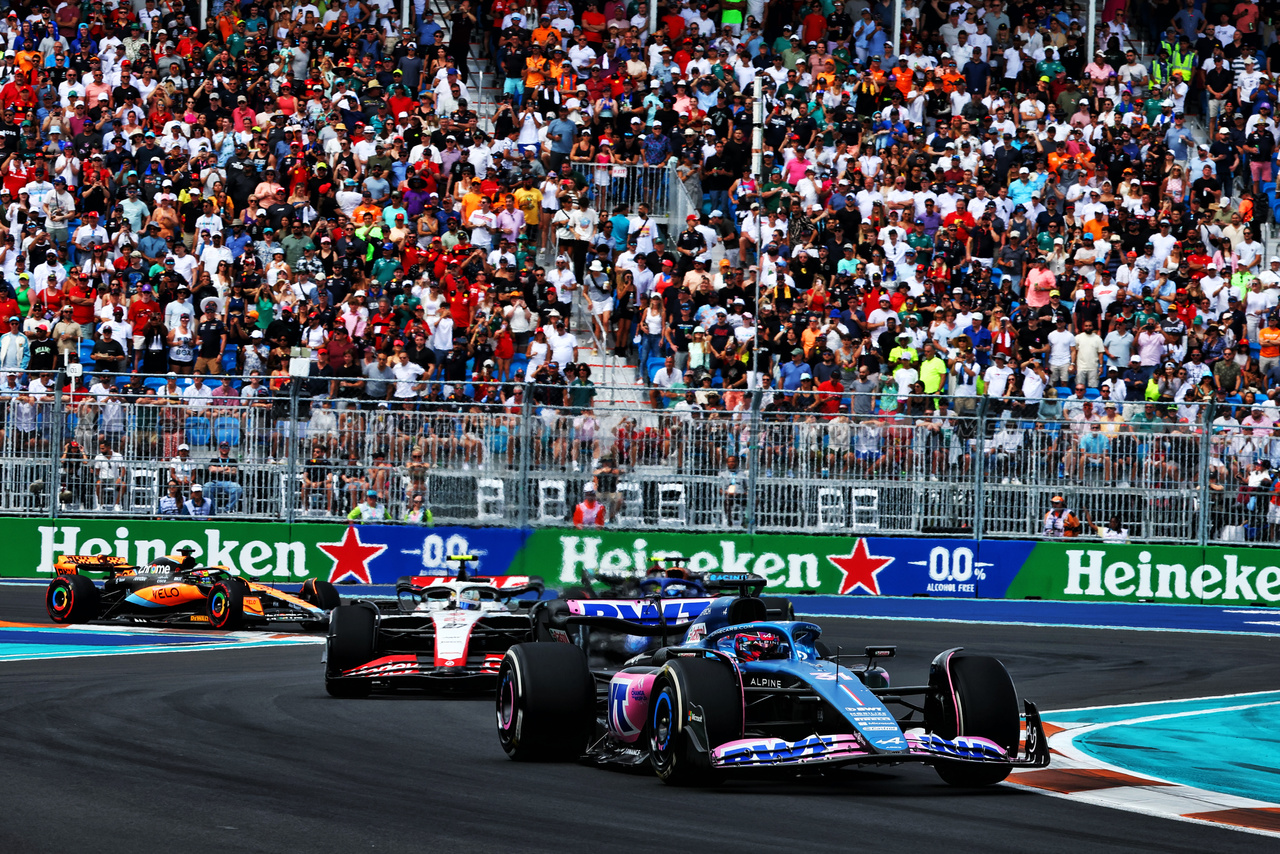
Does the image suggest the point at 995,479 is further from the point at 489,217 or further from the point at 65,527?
the point at 65,527

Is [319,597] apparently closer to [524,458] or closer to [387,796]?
[524,458]

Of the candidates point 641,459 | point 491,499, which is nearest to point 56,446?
point 491,499

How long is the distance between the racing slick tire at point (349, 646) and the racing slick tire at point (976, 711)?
17.6ft

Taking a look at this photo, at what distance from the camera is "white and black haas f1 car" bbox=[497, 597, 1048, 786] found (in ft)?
30.4

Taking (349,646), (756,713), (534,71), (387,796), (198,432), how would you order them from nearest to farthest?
(387,796) < (756,713) < (349,646) < (198,432) < (534,71)

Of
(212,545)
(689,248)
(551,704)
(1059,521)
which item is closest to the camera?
(551,704)

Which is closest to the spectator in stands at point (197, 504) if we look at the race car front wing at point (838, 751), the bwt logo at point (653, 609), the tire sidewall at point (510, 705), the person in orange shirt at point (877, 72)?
the bwt logo at point (653, 609)

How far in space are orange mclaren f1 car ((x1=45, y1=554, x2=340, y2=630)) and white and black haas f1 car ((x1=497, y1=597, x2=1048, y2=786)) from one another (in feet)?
27.1

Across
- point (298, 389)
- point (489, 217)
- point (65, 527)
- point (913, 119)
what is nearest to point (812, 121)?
point (913, 119)

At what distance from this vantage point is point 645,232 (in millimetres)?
27234

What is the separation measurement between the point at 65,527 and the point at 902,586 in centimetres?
1016

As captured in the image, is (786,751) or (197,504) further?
(197,504)

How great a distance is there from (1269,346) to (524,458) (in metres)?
10.7

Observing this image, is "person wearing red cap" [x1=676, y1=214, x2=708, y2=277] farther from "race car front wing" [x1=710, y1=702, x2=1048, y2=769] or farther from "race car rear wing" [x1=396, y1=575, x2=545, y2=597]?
→ "race car front wing" [x1=710, y1=702, x2=1048, y2=769]
